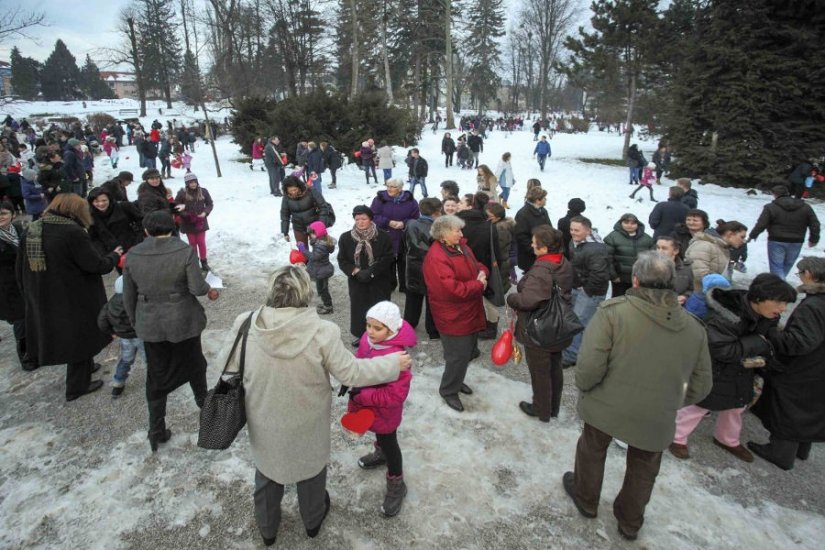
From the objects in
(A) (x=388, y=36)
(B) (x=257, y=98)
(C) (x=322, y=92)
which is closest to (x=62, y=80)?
(A) (x=388, y=36)

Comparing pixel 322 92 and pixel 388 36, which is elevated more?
pixel 388 36

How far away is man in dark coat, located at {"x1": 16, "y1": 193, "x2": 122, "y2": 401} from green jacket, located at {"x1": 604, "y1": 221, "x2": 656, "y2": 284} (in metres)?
5.29

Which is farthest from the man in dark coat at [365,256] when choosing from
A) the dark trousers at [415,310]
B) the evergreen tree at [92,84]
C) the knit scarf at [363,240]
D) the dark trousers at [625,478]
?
the evergreen tree at [92,84]

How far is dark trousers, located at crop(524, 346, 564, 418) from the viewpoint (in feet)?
12.9

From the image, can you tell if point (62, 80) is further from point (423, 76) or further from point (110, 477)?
point (110, 477)

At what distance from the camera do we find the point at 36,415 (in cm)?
425

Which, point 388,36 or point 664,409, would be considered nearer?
point 664,409

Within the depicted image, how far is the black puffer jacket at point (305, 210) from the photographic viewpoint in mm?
6832

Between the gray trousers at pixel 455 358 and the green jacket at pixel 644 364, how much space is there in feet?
4.77

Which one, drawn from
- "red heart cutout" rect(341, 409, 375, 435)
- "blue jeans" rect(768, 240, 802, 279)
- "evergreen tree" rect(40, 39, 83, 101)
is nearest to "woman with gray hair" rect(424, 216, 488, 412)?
"red heart cutout" rect(341, 409, 375, 435)

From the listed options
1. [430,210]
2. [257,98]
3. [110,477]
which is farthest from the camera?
[257,98]

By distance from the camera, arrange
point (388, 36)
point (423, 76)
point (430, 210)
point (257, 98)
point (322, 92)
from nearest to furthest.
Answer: point (430, 210) < point (322, 92) < point (257, 98) < point (388, 36) < point (423, 76)

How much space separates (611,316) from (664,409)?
0.64 meters

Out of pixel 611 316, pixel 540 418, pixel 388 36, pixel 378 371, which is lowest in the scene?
pixel 540 418
